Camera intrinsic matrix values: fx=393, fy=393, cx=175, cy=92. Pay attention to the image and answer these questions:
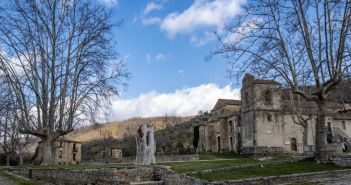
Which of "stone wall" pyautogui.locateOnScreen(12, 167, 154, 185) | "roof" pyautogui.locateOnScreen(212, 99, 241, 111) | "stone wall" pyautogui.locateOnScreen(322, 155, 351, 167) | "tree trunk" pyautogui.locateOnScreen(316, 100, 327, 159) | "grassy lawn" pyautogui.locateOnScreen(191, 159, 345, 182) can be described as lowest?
"stone wall" pyautogui.locateOnScreen(12, 167, 154, 185)

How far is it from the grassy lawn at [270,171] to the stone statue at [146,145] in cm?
883

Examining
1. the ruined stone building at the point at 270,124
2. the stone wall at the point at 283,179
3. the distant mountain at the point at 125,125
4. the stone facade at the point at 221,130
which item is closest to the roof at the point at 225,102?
the stone facade at the point at 221,130

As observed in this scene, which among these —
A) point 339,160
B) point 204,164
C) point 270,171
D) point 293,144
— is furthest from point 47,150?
point 293,144

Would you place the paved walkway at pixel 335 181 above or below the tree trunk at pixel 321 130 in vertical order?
below

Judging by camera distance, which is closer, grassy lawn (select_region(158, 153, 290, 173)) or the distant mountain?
grassy lawn (select_region(158, 153, 290, 173))

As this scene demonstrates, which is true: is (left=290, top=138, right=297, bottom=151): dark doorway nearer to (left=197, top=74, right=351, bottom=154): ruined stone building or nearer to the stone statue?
(left=197, top=74, right=351, bottom=154): ruined stone building

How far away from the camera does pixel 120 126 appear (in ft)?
406

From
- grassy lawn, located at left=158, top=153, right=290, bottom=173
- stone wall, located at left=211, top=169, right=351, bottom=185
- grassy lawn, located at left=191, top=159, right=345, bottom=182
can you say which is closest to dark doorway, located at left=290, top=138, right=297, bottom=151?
grassy lawn, located at left=158, top=153, right=290, bottom=173

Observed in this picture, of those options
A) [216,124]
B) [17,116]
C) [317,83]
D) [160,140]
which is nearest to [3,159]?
[160,140]

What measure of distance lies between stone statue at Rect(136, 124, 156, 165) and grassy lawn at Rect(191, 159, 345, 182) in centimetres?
883

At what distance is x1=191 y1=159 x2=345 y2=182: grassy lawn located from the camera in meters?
15.7

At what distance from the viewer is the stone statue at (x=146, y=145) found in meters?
24.9

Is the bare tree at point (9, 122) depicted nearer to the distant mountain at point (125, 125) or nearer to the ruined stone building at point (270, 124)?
the ruined stone building at point (270, 124)

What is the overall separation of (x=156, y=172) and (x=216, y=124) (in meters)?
35.1
